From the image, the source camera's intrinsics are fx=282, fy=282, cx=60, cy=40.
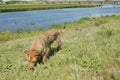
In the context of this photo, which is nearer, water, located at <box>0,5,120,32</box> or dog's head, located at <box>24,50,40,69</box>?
dog's head, located at <box>24,50,40,69</box>

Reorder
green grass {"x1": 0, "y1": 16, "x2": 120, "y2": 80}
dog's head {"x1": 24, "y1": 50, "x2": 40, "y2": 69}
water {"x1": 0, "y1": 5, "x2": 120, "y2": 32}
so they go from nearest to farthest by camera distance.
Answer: green grass {"x1": 0, "y1": 16, "x2": 120, "y2": 80}
dog's head {"x1": 24, "y1": 50, "x2": 40, "y2": 69}
water {"x1": 0, "y1": 5, "x2": 120, "y2": 32}

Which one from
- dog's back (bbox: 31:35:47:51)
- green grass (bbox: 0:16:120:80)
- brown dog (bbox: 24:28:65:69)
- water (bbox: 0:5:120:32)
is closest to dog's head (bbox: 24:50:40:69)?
brown dog (bbox: 24:28:65:69)

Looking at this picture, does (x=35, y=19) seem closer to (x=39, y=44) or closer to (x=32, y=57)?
(x=39, y=44)

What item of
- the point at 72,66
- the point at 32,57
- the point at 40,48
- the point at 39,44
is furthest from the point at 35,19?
the point at 72,66

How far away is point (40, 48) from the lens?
1035 cm

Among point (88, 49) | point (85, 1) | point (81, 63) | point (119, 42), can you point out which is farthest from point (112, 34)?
point (85, 1)

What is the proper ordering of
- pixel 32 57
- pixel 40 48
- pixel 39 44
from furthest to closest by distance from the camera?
pixel 39 44
pixel 40 48
pixel 32 57

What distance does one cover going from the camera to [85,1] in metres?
185

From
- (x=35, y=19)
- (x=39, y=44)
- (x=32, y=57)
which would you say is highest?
(x=39, y=44)

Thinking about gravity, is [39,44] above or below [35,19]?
above

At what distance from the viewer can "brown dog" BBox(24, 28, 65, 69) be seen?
9.76 meters

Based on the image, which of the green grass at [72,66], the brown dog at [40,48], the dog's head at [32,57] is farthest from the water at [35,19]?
the dog's head at [32,57]

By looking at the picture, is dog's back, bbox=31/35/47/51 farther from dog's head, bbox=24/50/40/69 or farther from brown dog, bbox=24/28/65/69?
dog's head, bbox=24/50/40/69

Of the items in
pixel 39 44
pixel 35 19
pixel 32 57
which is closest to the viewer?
pixel 32 57
